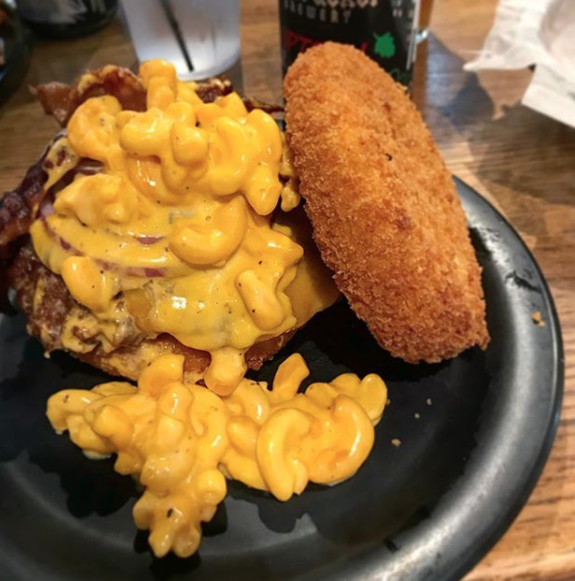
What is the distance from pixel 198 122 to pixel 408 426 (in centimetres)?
69

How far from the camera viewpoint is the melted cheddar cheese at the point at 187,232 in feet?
3.72

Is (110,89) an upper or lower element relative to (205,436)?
upper

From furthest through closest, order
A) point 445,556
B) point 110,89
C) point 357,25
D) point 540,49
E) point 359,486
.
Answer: point 540,49 → point 357,25 → point 110,89 → point 359,486 → point 445,556

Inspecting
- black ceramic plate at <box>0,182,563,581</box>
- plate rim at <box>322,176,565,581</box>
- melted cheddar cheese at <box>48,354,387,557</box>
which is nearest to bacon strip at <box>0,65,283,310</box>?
black ceramic plate at <box>0,182,563,581</box>

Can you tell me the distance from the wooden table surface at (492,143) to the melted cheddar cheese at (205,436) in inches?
12.2

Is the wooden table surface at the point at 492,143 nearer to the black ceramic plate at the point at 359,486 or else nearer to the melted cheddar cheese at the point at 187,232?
the black ceramic plate at the point at 359,486

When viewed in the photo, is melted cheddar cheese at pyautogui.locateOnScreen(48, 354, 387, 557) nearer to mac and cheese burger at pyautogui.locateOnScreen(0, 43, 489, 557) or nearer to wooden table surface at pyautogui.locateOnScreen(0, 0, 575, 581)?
mac and cheese burger at pyautogui.locateOnScreen(0, 43, 489, 557)

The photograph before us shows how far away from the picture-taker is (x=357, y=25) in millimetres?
1777

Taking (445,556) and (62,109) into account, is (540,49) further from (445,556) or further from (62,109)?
(445,556)

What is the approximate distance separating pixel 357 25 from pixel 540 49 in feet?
2.19

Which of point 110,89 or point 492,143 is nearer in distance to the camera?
point 110,89

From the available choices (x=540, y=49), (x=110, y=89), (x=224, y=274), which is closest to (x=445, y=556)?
(x=224, y=274)

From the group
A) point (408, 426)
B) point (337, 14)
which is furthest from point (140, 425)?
point (337, 14)

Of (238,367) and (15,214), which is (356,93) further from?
(15,214)
